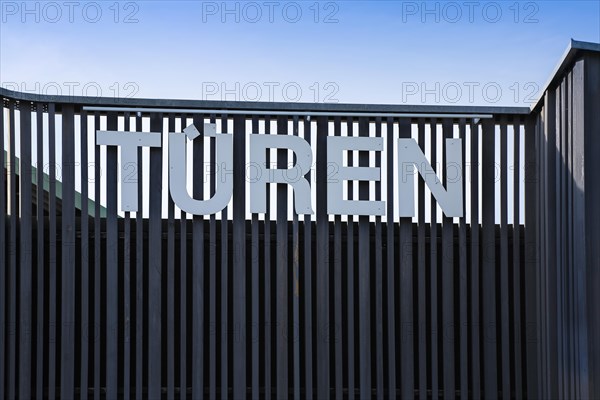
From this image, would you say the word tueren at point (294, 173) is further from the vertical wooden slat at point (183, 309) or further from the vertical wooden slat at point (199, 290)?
the vertical wooden slat at point (183, 309)

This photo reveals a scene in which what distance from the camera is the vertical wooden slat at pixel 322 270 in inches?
349

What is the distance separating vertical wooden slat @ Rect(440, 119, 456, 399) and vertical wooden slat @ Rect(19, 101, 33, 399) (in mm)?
4131

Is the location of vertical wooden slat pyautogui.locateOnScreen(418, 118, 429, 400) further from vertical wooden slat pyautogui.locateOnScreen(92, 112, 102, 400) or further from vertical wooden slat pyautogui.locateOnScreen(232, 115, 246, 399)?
vertical wooden slat pyautogui.locateOnScreen(92, 112, 102, 400)

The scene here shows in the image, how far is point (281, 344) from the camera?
8.82 metres

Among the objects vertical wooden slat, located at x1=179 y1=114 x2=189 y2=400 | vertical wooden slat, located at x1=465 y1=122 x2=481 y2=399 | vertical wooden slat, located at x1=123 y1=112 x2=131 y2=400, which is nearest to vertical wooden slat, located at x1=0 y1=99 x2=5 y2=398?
vertical wooden slat, located at x1=123 y1=112 x2=131 y2=400

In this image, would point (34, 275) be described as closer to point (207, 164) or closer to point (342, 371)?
point (207, 164)

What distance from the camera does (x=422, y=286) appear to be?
8977mm

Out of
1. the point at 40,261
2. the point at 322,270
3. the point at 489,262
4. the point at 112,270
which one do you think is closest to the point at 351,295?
the point at 322,270

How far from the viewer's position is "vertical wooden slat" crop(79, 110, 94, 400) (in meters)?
8.67

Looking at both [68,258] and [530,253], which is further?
[530,253]

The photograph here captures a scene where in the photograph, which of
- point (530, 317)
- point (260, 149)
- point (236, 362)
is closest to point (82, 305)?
point (236, 362)

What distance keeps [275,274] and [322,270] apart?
54 cm

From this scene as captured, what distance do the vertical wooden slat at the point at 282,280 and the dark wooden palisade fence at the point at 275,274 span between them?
0.02 m

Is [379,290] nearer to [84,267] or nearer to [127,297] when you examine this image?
[127,297]
